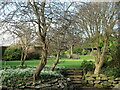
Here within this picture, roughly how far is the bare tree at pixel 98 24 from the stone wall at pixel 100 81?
0.15 meters

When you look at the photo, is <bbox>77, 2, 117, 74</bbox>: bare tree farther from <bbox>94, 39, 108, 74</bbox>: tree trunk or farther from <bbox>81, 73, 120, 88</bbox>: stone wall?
<bbox>81, 73, 120, 88</bbox>: stone wall

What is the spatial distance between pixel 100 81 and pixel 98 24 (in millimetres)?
1109

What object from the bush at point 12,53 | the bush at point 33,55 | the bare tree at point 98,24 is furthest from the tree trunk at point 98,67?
the bush at point 12,53

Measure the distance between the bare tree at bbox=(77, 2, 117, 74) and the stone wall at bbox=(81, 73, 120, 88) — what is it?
153mm

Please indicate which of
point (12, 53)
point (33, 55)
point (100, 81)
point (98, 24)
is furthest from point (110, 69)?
point (12, 53)

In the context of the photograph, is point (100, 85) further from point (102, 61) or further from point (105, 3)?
point (105, 3)

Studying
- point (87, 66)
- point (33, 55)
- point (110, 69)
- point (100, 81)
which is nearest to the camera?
point (100, 81)

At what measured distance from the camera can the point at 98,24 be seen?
2957 mm

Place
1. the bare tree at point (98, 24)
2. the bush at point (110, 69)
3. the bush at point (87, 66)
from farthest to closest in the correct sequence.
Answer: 1. the bush at point (87, 66)
2. the bush at point (110, 69)
3. the bare tree at point (98, 24)

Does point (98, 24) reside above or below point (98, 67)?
above

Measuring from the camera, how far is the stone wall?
2829mm

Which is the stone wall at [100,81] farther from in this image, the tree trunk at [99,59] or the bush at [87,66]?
the bush at [87,66]

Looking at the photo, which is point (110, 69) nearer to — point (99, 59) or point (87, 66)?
point (99, 59)

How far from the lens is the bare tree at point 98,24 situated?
275 cm
